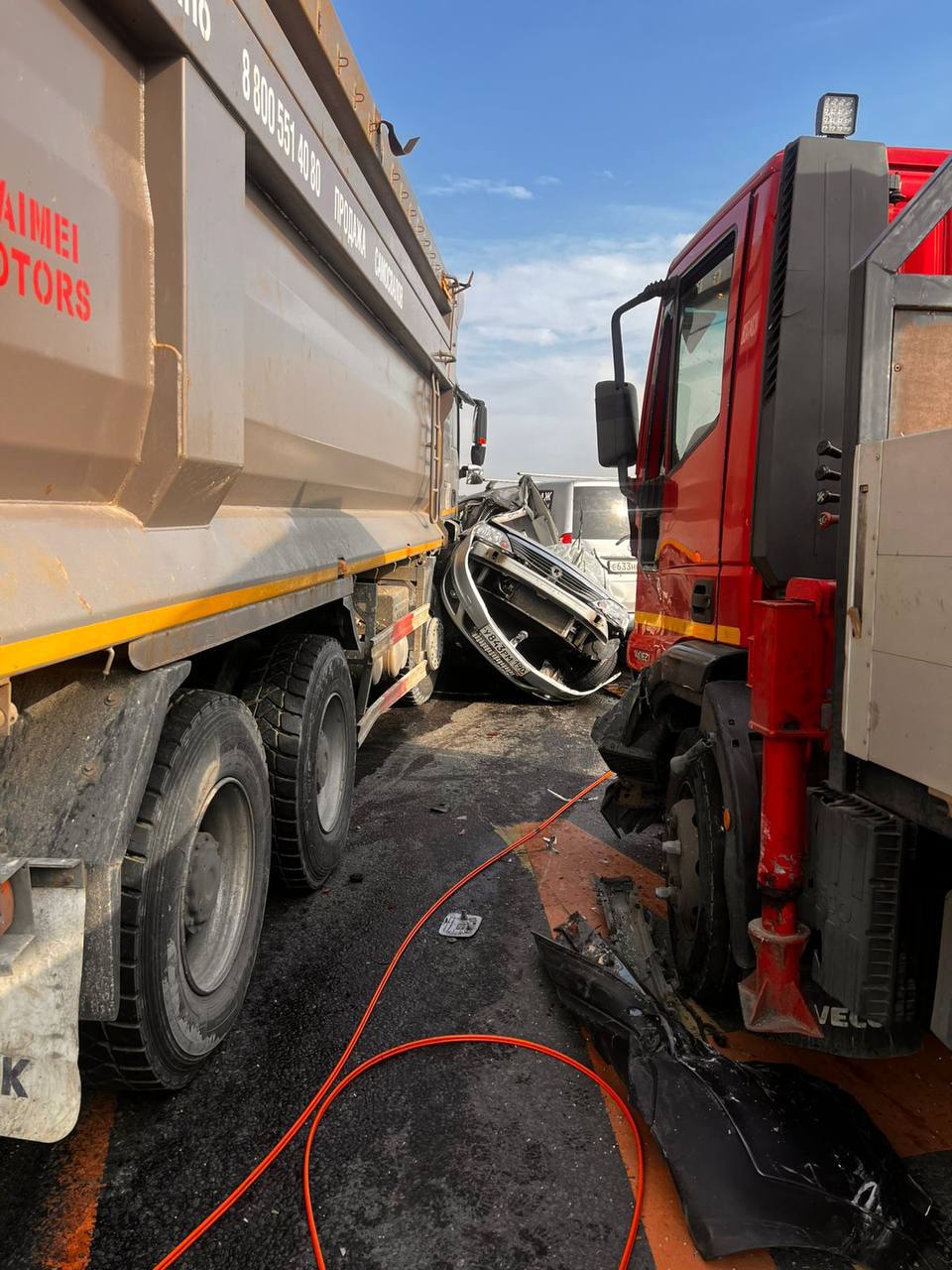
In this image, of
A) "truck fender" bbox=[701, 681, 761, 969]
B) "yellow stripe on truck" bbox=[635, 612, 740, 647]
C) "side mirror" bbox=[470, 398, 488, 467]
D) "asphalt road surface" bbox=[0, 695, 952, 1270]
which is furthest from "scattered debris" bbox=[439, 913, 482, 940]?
"side mirror" bbox=[470, 398, 488, 467]

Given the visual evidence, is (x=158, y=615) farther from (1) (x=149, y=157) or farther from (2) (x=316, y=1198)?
(2) (x=316, y=1198)

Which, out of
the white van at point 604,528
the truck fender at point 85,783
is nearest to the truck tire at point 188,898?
the truck fender at point 85,783

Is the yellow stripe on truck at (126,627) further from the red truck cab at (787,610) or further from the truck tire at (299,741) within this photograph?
the red truck cab at (787,610)

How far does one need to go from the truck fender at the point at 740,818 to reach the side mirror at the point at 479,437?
602cm

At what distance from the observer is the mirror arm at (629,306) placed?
11.1ft

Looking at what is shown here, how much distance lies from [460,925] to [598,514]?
7.22 m

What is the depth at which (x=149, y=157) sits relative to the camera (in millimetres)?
1899

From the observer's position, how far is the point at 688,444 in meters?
3.22

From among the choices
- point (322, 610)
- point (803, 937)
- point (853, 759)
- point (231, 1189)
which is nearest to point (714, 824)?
point (803, 937)

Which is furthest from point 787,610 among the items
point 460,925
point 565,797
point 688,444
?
point 565,797

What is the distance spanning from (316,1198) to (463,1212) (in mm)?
362

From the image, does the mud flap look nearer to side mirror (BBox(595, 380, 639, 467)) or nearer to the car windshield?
side mirror (BBox(595, 380, 639, 467))

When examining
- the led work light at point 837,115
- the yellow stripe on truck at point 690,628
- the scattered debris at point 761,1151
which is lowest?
the scattered debris at point 761,1151

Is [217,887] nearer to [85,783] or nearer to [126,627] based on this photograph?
[85,783]
